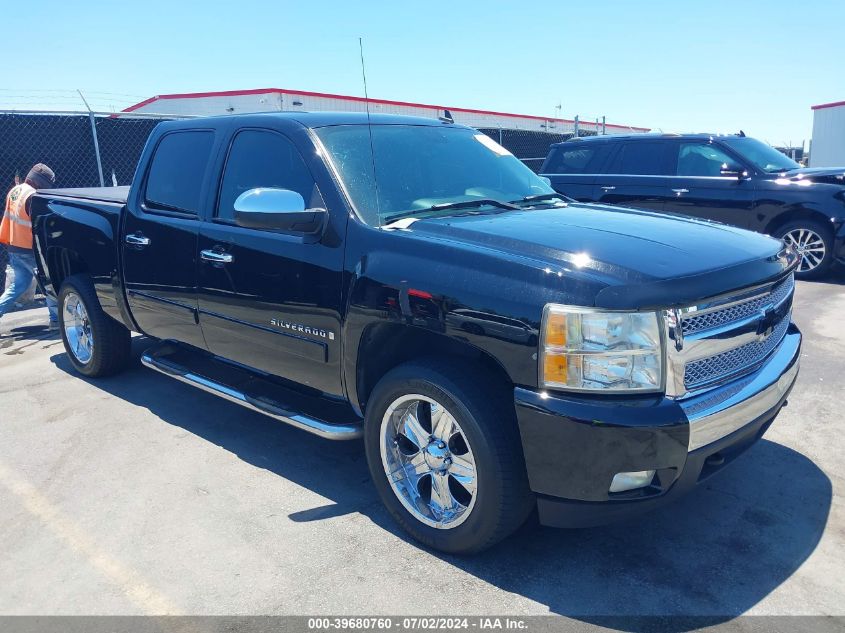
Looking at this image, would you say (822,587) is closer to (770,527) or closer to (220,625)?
(770,527)

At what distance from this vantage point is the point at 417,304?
3.00 metres

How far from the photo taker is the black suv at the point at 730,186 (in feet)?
28.1

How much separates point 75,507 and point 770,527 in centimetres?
345

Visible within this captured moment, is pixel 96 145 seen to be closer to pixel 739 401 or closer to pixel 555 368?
pixel 555 368

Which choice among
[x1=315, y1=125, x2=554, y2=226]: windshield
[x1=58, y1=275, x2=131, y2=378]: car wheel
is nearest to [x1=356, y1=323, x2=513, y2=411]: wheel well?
[x1=315, y1=125, x2=554, y2=226]: windshield

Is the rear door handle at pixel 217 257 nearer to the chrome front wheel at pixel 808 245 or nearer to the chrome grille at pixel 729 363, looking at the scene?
the chrome grille at pixel 729 363

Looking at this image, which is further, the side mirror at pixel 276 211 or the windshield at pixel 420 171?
the windshield at pixel 420 171

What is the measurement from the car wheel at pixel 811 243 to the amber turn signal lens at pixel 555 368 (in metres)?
7.23

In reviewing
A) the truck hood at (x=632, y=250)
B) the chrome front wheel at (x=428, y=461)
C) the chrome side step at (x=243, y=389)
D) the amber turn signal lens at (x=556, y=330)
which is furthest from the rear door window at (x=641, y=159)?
the amber turn signal lens at (x=556, y=330)

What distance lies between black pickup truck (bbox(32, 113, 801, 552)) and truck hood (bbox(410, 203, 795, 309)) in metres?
0.01

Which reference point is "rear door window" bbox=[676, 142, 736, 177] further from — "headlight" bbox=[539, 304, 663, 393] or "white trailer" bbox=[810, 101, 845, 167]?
"white trailer" bbox=[810, 101, 845, 167]

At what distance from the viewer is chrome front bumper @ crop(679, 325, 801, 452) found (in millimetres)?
2650

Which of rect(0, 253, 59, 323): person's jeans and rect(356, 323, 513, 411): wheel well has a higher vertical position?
rect(356, 323, 513, 411): wheel well

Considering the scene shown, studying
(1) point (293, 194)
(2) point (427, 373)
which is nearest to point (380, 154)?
(1) point (293, 194)
